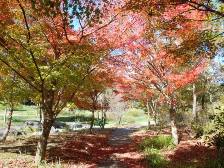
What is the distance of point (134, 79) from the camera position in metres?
22.6

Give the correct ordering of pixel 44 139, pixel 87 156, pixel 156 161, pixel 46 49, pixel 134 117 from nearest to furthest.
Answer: pixel 46 49
pixel 44 139
pixel 156 161
pixel 87 156
pixel 134 117

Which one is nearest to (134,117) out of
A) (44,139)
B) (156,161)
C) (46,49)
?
(156,161)

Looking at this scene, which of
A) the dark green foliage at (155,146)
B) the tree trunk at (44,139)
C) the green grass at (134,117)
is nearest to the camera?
the tree trunk at (44,139)

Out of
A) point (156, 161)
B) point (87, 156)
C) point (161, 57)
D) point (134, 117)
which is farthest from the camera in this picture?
point (134, 117)

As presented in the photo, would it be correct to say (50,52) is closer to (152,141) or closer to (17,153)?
(17,153)

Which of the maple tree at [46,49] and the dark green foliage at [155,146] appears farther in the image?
the dark green foliage at [155,146]

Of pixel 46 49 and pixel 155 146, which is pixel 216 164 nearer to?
pixel 46 49

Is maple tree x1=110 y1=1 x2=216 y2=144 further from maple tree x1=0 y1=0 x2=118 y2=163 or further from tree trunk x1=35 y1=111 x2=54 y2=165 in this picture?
tree trunk x1=35 y1=111 x2=54 y2=165

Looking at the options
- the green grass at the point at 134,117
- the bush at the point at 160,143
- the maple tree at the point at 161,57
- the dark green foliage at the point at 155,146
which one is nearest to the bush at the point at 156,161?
the dark green foliage at the point at 155,146

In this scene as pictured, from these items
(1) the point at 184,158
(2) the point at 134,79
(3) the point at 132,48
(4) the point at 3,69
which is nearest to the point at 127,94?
(2) the point at 134,79

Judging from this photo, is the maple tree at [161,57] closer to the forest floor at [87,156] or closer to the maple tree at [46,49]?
the forest floor at [87,156]

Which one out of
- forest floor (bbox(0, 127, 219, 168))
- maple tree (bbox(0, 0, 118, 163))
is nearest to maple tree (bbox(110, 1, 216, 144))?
forest floor (bbox(0, 127, 219, 168))

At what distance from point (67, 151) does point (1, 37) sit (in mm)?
8247

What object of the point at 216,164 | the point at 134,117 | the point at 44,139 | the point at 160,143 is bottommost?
the point at 216,164
